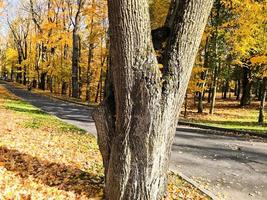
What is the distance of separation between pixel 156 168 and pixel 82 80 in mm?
40684

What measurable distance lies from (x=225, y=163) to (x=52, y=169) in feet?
15.1

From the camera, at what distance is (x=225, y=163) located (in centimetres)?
906

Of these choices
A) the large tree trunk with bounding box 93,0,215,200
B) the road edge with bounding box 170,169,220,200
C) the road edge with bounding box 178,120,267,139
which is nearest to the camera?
the large tree trunk with bounding box 93,0,215,200

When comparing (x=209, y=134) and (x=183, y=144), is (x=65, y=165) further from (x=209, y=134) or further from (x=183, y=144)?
(x=209, y=134)

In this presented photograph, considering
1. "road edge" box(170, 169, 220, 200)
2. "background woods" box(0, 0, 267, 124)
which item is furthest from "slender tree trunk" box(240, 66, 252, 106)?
"road edge" box(170, 169, 220, 200)

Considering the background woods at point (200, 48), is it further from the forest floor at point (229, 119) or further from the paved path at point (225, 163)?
the paved path at point (225, 163)

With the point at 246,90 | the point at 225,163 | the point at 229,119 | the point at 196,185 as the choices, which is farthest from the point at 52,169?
the point at 246,90

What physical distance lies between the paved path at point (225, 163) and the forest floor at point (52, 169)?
84 centimetres

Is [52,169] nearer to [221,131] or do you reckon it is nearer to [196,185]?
[196,185]

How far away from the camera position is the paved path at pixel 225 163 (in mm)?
7086

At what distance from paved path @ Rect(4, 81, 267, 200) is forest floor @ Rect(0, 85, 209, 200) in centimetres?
84

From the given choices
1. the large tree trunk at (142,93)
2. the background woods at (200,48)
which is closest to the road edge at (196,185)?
the large tree trunk at (142,93)

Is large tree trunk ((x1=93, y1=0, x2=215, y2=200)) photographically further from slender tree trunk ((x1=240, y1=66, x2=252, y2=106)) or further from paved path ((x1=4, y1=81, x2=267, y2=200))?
slender tree trunk ((x1=240, y1=66, x2=252, y2=106))

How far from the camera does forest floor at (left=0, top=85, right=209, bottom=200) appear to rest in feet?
17.7
